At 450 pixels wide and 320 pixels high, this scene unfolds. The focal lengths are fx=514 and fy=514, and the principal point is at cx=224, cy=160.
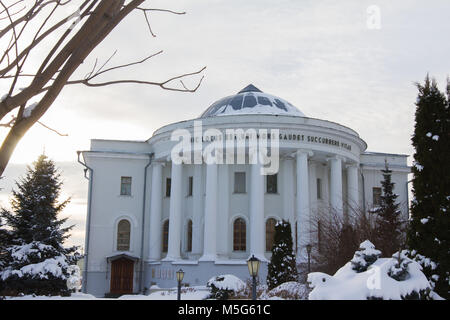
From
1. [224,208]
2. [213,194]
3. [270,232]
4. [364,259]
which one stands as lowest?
[364,259]

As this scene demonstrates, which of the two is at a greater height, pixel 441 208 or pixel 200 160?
pixel 200 160

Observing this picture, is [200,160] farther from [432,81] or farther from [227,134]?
[432,81]

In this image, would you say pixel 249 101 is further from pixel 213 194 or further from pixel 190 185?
pixel 213 194

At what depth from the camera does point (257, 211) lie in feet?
88.2

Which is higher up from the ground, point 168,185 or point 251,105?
point 251,105

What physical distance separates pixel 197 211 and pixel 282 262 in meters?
9.19

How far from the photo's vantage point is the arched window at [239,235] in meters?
28.4

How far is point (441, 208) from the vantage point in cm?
1116

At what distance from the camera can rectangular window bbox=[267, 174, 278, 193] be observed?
2948 centimetres

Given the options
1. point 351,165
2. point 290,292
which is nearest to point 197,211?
point 351,165
